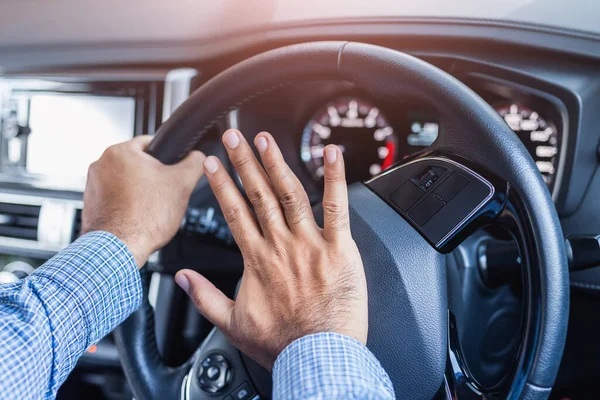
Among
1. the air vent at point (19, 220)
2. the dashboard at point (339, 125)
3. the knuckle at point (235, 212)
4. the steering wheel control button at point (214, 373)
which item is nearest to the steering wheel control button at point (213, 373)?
the steering wheel control button at point (214, 373)

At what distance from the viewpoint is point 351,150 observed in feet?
4.12

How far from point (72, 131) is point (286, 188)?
79 centimetres

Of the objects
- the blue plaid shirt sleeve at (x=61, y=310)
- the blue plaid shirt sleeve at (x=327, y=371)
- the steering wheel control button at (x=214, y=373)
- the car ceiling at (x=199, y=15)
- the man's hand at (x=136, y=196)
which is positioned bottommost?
the steering wheel control button at (x=214, y=373)

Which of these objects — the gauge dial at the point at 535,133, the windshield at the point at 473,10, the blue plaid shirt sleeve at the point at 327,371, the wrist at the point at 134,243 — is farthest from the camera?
the gauge dial at the point at 535,133

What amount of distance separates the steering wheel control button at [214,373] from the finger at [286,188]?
262 mm

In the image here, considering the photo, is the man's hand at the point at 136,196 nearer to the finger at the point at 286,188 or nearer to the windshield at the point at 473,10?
the finger at the point at 286,188

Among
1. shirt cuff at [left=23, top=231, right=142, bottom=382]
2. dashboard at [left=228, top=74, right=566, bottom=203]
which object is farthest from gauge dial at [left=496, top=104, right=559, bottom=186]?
shirt cuff at [left=23, top=231, right=142, bottom=382]

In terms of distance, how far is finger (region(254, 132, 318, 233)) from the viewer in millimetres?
588

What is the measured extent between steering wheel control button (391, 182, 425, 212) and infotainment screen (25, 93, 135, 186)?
70cm

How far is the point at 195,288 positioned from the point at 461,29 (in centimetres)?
66

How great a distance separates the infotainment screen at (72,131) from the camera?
1176 millimetres

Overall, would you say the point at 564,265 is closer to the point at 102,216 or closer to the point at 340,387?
the point at 340,387

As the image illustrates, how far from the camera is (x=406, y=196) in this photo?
2.11 feet

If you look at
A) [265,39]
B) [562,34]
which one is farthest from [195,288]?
[562,34]
